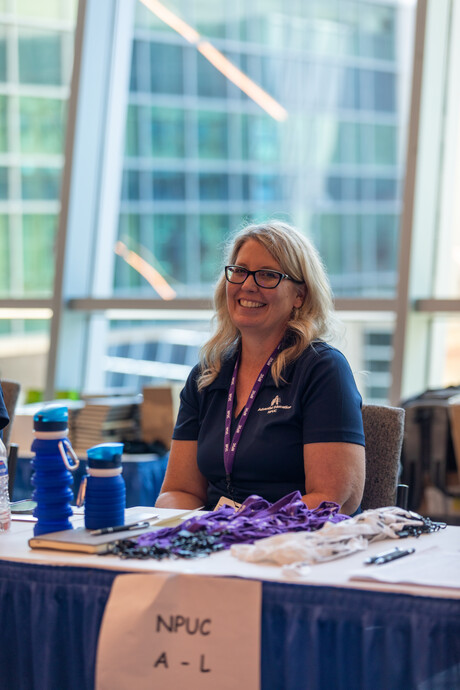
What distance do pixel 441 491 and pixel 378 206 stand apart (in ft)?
6.01

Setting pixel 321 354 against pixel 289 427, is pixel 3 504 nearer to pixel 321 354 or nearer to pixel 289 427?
pixel 289 427

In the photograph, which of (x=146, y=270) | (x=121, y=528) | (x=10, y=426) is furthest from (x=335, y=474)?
(x=146, y=270)

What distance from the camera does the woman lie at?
2.08 metres

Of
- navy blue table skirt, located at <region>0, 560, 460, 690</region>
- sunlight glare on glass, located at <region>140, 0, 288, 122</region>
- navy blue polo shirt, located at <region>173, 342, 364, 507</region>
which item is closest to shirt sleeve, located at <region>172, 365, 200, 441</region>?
navy blue polo shirt, located at <region>173, 342, 364, 507</region>

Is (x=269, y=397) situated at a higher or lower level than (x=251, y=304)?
lower

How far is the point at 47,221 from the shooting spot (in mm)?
5152

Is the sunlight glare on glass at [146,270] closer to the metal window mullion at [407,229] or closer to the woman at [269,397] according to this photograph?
the metal window mullion at [407,229]

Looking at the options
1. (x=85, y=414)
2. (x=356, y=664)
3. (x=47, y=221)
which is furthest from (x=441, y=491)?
(x=47, y=221)

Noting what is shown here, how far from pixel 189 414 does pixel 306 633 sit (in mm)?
1103

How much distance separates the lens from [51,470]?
1672 mm

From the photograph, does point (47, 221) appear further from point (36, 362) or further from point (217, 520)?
Answer: point (217, 520)

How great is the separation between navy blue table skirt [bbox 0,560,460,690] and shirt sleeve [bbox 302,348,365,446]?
2.42ft

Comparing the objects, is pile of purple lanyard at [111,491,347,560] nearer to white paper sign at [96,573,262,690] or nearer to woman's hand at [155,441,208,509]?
white paper sign at [96,573,262,690]

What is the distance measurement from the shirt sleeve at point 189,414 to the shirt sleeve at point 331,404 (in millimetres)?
372
